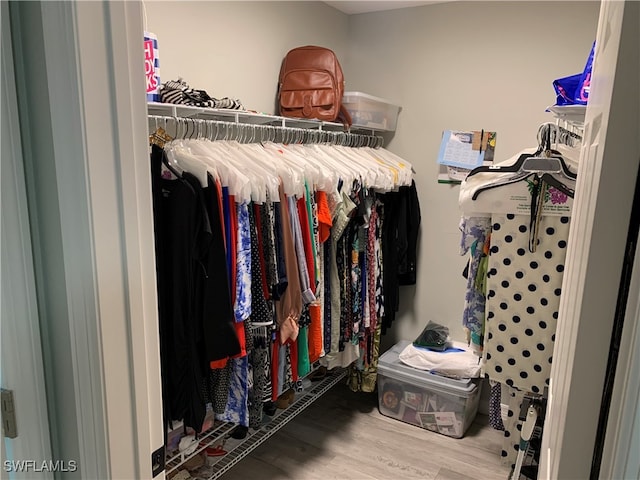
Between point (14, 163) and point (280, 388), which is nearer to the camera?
point (14, 163)

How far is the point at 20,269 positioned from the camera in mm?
883

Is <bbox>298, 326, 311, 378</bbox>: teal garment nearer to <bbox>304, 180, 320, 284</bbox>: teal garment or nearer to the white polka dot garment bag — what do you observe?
<bbox>304, 180, 320, 284</bbox>: teal garment

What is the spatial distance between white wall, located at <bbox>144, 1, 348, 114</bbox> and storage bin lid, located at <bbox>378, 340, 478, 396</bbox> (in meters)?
1.65

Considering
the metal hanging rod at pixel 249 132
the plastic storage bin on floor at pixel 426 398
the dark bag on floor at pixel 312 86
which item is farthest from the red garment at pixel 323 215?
the plastic storage bin on floor at pixel 426 398

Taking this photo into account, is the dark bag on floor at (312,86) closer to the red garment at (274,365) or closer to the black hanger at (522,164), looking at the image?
the black hanger at (522,164)

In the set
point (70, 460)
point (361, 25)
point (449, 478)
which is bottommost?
point (449, 478)

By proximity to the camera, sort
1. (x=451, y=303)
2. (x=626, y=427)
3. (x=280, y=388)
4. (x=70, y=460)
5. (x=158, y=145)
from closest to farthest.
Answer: (x=626, y=427), (x=70, y=460), (x=158, y=145), (x=280, y=388), (x=451, y=303)

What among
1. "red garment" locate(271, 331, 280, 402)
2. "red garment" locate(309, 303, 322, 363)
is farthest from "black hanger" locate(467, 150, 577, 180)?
"red garment" locate(271, 331, 280, 402)

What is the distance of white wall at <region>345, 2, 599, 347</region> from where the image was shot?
8.63ft

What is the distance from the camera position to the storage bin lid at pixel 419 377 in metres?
2.73

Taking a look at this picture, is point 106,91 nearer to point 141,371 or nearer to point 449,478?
point 141,371

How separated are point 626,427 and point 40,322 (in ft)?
3.17

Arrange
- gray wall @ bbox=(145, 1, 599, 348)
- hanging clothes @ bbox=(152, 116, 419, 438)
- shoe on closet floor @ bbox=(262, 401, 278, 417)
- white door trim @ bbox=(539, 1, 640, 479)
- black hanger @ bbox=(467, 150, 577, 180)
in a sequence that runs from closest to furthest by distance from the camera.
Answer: white door trim @ bbox=(539, 1, 640, 479), hanging clothes @ bbox=(152, 116, 419, 438), black hanger @ bbox=(467, 150, 577, 180), gray wall @ bbox=(145, 1, 599, 348), shoe on closet floor @ bbox=(262, 401, 278, 417)

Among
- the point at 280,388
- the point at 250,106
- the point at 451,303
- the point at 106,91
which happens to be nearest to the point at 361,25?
the point at 250,106
